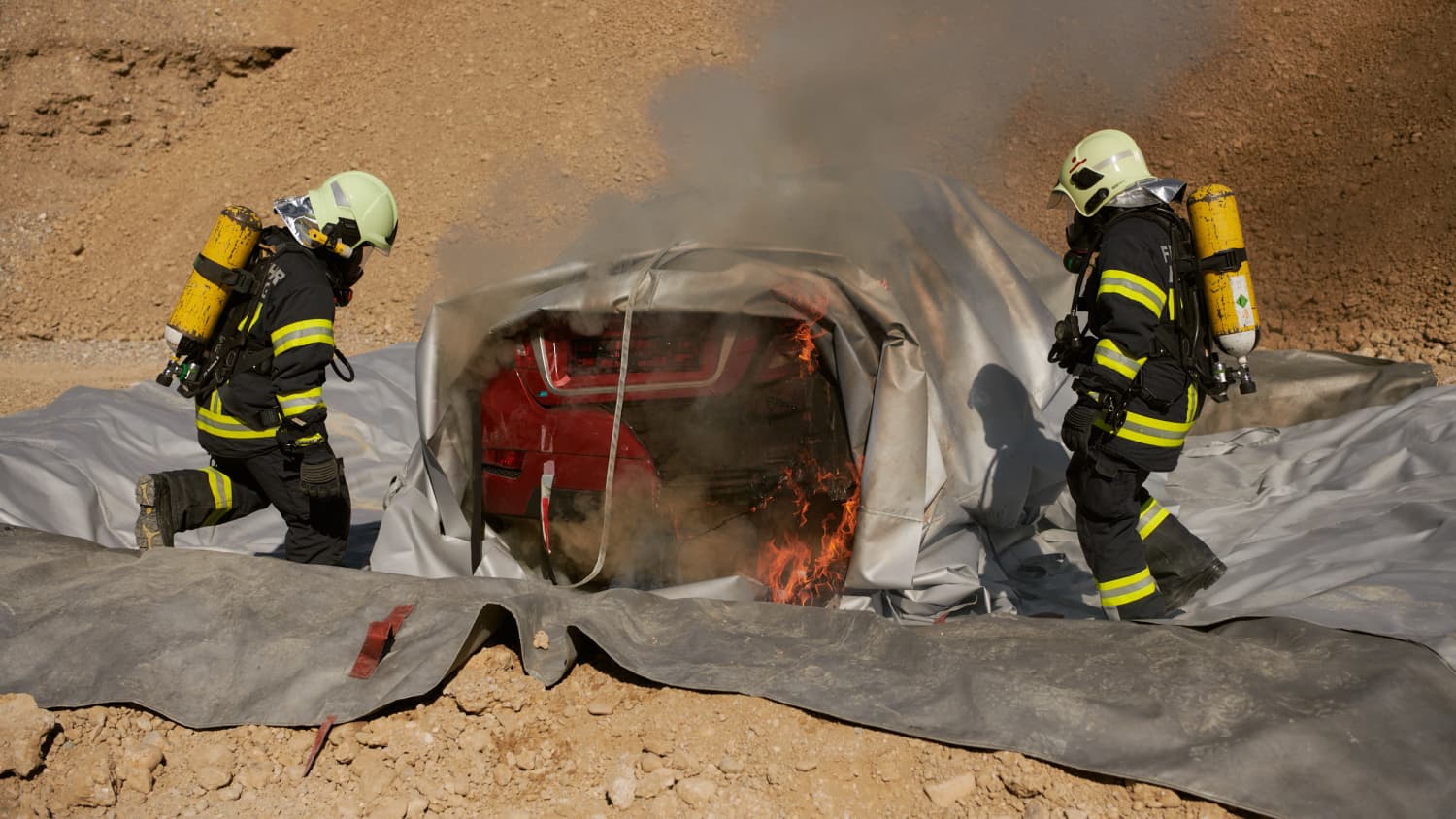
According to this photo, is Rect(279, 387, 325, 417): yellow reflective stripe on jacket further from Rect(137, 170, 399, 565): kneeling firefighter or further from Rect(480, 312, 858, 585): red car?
Rect(480, 312, 858, 585): red car

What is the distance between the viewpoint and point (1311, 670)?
2.97 m

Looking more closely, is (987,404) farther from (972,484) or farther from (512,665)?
(512,665)

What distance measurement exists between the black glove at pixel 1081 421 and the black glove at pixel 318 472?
264 centimetres

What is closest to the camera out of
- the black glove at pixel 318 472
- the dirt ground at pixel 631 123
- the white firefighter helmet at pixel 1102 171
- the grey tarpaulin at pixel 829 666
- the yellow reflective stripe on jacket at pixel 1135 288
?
the grey tarpaulin at pixel 829 666

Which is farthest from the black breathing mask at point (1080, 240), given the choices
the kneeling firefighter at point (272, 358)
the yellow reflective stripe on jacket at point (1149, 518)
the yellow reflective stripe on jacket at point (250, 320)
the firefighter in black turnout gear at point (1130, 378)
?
the yellow reflective stripe on jacket at point (250, 320)

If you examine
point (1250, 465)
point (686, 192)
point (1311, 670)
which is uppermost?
point (686, 192)

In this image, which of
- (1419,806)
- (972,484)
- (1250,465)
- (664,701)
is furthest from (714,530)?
(1250,465)

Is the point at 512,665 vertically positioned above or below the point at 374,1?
below

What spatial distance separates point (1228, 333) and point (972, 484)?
113 cm

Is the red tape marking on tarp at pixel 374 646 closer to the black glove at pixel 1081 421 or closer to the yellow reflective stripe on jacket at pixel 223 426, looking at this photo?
the yellow reflective stripe on jacket at pixel 223 426

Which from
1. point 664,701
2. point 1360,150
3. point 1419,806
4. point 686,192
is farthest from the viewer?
point 1360,150

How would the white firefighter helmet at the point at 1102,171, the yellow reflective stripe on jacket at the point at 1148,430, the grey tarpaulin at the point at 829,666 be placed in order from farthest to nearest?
1. the white firefighter helmet at the point at 1102,171
2. the yellow reflective stripe on jacket at the point at 1148,430
3. the grey tarpaulin at the point at 829,666

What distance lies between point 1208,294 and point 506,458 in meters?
2.51

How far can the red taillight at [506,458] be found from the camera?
401cm
